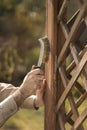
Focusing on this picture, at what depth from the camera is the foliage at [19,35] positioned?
36.3ft

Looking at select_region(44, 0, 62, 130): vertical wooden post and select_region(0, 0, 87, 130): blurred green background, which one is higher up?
select_region(44, 0, 62, 130): vertical wooden post

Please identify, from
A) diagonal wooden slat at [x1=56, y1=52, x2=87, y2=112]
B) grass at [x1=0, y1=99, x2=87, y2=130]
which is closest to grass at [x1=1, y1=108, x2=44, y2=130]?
grass at [x1=0, y1=99, x2=87, y2=130]

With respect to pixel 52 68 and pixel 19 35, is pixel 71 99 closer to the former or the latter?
pixel 52 68

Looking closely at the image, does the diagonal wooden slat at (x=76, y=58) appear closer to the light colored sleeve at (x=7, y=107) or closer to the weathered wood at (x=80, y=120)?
the weathered wood at (x=80, y=120)

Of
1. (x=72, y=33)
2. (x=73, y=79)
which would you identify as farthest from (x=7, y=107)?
(x=72, y=33)

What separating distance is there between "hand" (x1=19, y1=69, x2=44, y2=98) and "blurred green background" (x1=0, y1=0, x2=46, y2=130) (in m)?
7.97

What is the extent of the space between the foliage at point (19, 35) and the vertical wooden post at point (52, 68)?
26.4 ft

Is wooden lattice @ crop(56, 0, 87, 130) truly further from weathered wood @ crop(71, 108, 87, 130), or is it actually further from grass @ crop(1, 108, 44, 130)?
grass @ crop(1, 108, 44, 130)

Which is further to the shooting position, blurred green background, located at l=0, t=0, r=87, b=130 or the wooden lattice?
blurred green background, located at l=0, t=0, r=87, b=130

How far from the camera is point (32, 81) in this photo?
2.71 m

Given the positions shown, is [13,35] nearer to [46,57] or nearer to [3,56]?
[3,56]

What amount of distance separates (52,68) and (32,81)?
0.14 metres

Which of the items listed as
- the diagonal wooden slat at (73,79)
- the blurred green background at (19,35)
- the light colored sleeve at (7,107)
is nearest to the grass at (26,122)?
the blurred green background at (19,35)

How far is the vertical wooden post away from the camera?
8.98 feet
